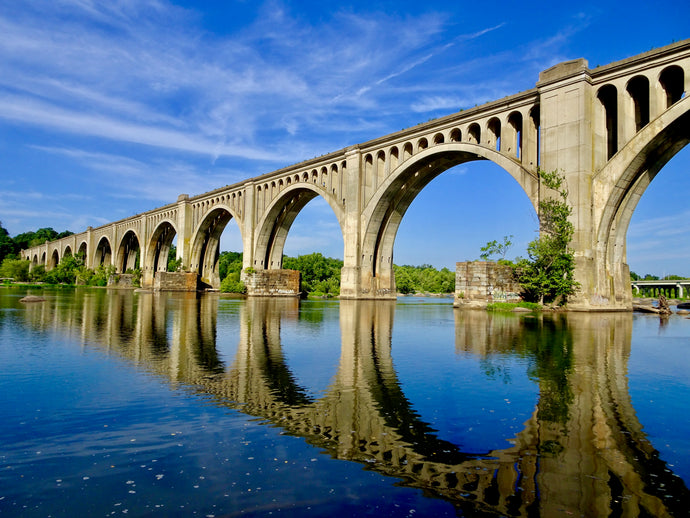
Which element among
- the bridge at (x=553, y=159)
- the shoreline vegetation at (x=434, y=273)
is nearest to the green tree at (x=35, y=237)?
the shoreline vegetation at (x=434, y=273)

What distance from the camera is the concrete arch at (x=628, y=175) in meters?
24.2

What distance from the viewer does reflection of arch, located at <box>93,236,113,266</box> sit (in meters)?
111

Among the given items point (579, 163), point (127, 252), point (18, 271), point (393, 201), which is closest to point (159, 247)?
point (127, 252)

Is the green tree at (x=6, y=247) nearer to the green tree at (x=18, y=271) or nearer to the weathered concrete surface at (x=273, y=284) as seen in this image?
the green tree at (x=18, y=271)

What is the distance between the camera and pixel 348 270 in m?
44.3

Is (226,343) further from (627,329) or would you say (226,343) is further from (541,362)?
(627,329)

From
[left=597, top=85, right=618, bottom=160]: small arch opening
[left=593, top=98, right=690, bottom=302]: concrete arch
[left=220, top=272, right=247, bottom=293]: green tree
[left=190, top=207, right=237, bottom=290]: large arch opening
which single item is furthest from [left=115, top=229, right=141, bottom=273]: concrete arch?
[left=593, top=98, right=690, bottom=302]: concrete arch

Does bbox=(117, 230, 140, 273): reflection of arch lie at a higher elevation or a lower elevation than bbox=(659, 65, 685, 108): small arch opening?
lower

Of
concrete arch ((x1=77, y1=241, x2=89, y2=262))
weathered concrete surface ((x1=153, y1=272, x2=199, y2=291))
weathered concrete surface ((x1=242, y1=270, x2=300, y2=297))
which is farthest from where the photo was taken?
concrete arch ((x1=77, y1=241, x2=89, y2=262))

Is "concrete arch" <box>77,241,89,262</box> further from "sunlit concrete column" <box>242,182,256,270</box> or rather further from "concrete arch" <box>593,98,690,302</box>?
"concrete arch" <box>593,98,690,302</box>

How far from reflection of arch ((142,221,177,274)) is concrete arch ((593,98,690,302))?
2734 inches

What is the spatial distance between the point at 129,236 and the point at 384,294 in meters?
69.9

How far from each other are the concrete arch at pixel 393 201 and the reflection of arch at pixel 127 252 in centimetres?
6763

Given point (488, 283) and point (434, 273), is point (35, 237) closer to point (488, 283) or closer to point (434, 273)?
point (434, 273)
